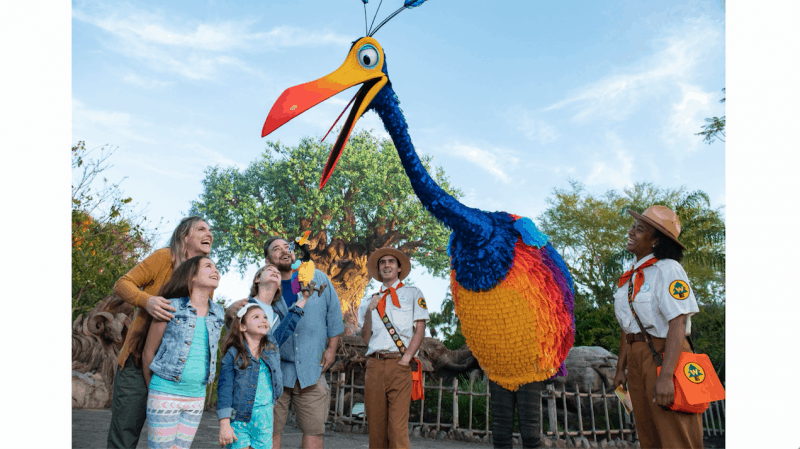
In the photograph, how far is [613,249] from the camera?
13.6m

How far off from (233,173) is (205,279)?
1046 centimetres

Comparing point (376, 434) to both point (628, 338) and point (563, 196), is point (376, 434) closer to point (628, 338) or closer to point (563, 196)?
point (628, 338)

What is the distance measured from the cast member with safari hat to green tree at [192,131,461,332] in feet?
28.7

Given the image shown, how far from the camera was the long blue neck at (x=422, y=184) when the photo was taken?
109 inches

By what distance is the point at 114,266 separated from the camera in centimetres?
764

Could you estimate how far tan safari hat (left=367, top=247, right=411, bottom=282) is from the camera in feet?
10.4

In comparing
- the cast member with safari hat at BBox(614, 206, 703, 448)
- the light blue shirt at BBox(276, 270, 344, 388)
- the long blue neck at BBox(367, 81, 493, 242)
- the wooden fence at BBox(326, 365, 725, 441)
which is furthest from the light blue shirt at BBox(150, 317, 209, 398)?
the wooden fence at BBox(326, 365, 725, 441)

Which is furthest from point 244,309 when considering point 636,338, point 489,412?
point 489,412

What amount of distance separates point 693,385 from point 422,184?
4.95 ft

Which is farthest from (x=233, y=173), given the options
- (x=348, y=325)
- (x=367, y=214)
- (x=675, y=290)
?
(x=675, y=290)

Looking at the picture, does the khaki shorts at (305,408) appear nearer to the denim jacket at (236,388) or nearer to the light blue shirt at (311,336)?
the light blue shirt at (311,336)

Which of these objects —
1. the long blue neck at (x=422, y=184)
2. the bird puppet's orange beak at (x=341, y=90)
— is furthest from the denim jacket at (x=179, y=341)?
the long blue neck at (x=422, y=184)

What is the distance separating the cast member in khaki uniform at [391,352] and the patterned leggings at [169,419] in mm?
968

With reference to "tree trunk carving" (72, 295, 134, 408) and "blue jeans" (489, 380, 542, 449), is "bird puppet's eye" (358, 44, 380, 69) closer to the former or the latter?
"blue jeans" (489, 380, 542, 449)
